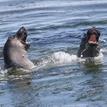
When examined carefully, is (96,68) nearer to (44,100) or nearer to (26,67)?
(26,67)

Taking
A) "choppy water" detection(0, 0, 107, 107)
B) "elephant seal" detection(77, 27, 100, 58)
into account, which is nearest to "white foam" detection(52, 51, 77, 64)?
"choppy water" detection(0, 0, 107, 107)

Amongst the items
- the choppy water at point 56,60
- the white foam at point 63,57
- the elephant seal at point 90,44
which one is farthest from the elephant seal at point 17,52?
the elephant seal at point 90,44

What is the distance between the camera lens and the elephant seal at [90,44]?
13586mm

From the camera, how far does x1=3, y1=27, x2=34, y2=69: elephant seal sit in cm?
1351

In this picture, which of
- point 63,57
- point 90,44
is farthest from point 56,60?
point 90,44

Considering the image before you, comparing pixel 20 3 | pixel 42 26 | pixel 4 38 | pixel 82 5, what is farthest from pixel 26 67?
pixel 20 3

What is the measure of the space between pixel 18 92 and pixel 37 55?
4122 millimetres

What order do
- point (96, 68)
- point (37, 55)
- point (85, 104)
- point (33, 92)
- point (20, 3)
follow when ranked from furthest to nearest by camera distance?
point (20, 3)
point (37, 55)
point (96, 68)
point (33, 92)
point (85, 104)

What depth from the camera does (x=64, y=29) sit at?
62.7 ft

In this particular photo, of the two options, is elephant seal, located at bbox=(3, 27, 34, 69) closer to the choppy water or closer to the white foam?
the choppy water

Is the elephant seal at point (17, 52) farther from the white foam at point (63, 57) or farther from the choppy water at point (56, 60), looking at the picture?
the white foam at point (63, 57)

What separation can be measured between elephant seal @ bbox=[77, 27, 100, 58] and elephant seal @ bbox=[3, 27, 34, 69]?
4.41 ft

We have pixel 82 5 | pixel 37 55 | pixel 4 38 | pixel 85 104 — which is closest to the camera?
pixel 85 104

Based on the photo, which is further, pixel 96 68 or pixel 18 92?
pixel 96 68
